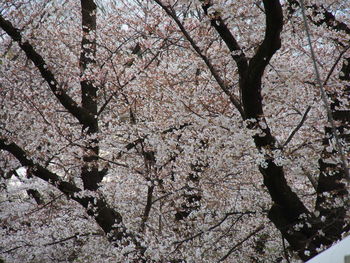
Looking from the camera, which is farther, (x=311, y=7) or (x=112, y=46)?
(x=112, y=46)

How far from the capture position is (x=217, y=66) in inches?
279

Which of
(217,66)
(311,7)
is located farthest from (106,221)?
(311,7)

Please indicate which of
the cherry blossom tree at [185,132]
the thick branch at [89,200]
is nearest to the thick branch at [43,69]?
the cherry blossom tree at [185,132]

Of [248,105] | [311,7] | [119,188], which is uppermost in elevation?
[119,188]

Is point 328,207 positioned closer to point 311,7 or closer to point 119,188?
point 311,7

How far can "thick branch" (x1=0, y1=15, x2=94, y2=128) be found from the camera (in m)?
6.43

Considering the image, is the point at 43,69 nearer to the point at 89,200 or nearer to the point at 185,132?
the point at 89,200

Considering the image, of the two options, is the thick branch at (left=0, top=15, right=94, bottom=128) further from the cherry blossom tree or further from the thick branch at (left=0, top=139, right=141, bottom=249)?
the thick branch at (left=0, top=139, right=141, bottom=249)

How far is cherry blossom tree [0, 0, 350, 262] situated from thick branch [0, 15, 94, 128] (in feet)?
0.10

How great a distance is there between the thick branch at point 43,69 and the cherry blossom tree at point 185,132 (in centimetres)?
3

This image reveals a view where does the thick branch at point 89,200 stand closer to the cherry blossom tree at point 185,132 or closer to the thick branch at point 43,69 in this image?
the cherry blossom tree at point 185,132

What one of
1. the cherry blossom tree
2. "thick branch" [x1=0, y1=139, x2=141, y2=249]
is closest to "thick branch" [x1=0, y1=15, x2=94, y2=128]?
the cherry blossom tree

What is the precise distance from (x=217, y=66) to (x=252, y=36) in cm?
83

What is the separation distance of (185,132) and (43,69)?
2558 millimetres
